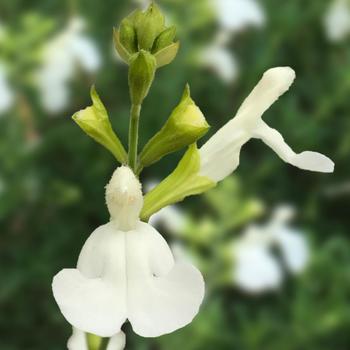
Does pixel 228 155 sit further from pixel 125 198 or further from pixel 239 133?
pixel 125 198

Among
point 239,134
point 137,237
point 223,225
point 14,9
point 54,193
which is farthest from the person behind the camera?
point 14,9

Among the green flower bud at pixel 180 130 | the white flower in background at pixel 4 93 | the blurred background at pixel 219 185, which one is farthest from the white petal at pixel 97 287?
the white flower in background at pixel 4 93

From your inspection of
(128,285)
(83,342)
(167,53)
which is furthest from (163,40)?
(83,342)

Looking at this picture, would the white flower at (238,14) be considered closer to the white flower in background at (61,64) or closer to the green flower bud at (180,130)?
the white flower in background at (61,64)

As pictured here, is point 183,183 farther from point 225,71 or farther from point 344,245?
point 225,71

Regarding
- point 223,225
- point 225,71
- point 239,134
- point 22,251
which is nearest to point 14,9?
point 225,71
